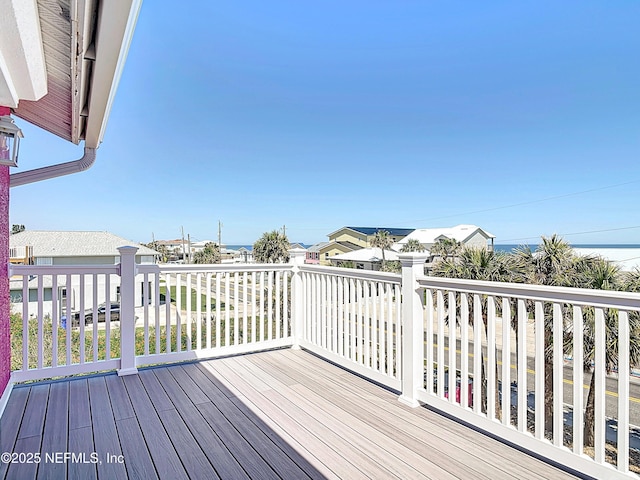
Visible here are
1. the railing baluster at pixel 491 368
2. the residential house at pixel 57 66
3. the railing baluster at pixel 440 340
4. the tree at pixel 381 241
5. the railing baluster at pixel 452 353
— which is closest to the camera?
the residential house at pixel 57 66

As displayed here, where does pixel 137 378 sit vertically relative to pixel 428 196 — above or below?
below

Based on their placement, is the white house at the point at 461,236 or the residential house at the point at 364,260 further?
the white house at the point at 461,236

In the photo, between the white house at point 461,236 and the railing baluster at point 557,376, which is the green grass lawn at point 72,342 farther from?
the white house at point 461,236

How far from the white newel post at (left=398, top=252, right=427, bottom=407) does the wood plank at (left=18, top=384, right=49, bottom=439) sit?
230 cm

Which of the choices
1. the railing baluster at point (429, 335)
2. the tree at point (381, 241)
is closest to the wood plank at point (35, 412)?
the railing baluster at point (429, 335)

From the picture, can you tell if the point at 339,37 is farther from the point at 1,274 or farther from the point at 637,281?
the point at 1,274

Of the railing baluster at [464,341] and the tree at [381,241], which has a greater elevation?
the tree at [381,241]

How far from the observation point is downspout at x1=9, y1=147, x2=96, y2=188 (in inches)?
113

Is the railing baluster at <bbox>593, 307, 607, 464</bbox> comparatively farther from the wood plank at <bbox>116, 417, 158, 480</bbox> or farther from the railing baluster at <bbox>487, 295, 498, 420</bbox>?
the wood plank at <bbox>116, 417, 158, 480</bbox>

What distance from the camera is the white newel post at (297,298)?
12.3 ft

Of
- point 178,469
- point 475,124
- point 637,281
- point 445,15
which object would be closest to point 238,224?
point 475,124

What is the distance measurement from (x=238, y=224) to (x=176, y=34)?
91.5ft

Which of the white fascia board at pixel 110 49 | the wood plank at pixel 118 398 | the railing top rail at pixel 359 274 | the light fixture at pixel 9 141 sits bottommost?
the wood plank at pixel 118 398

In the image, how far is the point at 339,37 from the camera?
10367 millimetres
